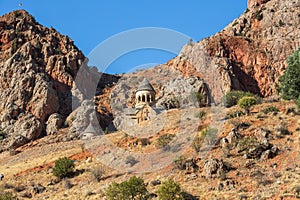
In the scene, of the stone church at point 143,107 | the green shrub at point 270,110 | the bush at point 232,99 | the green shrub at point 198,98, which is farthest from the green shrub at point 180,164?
the green shrub at point 198,98

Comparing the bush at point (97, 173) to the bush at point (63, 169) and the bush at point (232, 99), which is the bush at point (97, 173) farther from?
the bush at point (232, 99)

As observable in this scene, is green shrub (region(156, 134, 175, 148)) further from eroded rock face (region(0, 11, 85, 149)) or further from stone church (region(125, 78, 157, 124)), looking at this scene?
eroded rock face (region(0, 11, 85, 149))

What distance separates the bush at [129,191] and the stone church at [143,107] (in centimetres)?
3737

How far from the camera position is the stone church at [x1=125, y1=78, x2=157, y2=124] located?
7414 cm

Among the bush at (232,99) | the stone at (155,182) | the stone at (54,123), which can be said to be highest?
the bush at (232,99)

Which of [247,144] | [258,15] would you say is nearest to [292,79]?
[247,144]

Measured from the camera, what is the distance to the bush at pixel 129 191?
33531mm

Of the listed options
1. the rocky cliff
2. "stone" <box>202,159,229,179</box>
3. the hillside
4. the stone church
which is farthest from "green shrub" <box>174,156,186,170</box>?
the rocky cliff

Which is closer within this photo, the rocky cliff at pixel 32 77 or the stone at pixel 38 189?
the stone at pixel 38 189

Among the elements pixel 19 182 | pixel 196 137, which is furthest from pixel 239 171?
pixel 19 182

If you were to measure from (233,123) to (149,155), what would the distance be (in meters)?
9.53

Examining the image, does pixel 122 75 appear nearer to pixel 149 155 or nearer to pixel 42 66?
pixel 42 66

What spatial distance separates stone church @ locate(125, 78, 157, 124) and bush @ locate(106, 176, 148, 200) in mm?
37370

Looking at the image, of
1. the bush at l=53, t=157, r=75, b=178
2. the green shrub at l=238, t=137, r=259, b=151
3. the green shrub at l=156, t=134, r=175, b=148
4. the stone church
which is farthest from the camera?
the stone church
